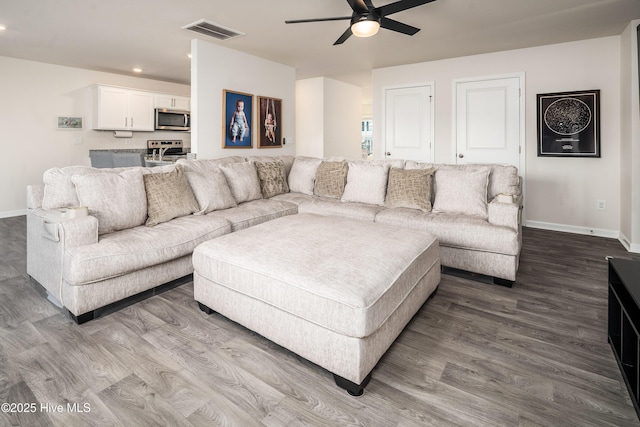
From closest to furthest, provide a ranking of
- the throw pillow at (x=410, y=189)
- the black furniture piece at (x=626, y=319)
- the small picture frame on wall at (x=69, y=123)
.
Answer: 1. the black furniture piece at (x=626, y=319)
2. the throw pillow at (x=410, y=189)
3. the small picture frame on wall at (x=69, y=123)

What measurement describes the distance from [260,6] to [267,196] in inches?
77.5

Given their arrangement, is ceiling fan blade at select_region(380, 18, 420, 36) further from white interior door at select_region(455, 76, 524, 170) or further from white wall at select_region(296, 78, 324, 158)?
white wall at select_region(296, 78, 324, 158)

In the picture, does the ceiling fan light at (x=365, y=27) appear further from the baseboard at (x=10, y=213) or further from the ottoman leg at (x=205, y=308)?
the baseboard at (x=10, y=213)

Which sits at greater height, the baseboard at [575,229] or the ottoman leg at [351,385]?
the baseboard at [575,229]

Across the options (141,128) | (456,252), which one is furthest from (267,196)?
(141,128)

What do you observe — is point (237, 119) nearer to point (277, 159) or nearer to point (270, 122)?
point (270, 122)

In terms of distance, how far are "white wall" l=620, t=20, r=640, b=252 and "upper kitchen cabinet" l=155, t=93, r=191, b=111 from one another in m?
6.93

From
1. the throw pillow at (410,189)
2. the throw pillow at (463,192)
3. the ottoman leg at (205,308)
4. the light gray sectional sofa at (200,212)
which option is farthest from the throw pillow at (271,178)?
the ottoman leg at (205,308)

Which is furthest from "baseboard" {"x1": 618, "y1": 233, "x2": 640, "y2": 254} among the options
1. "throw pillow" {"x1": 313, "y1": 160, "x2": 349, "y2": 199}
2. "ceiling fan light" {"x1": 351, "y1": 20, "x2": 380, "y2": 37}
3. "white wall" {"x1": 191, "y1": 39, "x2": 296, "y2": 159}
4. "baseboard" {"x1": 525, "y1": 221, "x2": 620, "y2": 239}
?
"white wall" {"x1": 191, "y1": 39, "x2": 296, "y2": 159}

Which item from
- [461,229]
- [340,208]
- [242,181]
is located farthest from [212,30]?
[461,229]

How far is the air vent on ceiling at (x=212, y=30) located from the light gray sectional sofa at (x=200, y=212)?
1445mm

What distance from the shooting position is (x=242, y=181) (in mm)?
3877

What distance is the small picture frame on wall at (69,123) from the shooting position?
5920mm

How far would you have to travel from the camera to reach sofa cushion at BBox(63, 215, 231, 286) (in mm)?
2158
